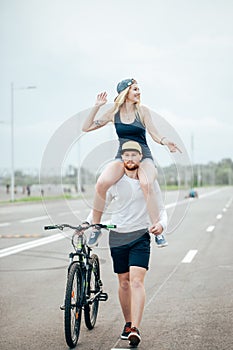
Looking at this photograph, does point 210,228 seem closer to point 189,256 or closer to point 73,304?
point 189,256

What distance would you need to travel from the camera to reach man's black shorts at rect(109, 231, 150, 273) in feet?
18.7

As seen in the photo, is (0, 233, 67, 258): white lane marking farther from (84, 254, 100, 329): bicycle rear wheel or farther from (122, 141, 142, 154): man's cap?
(122, 141, 142, 154): man's cap

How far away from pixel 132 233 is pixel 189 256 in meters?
6.89

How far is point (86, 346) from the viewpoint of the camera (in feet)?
18.9

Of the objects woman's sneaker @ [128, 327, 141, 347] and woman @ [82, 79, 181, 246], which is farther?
woman's sneaker @ [128, 327, 141, 347]

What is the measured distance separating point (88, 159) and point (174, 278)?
471cm

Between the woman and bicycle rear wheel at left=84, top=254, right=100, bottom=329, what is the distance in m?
0.96

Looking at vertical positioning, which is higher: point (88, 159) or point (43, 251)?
point (88, 159)

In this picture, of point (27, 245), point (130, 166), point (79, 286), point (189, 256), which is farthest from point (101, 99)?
point (27, 245)

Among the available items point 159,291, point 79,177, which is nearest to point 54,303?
point 159,291

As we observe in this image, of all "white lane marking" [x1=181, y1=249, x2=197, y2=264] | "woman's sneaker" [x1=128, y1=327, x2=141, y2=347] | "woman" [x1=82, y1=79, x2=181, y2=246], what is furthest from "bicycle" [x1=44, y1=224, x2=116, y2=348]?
"white lane marking" [x1=181, y1=249, x2=197, y2=264]

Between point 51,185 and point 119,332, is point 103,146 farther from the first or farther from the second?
point 119,332

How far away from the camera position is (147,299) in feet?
26.2

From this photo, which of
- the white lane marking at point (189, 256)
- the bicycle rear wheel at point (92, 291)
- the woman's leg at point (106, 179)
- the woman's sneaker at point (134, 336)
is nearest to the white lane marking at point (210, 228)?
the white lane marking at point (189, 256)
